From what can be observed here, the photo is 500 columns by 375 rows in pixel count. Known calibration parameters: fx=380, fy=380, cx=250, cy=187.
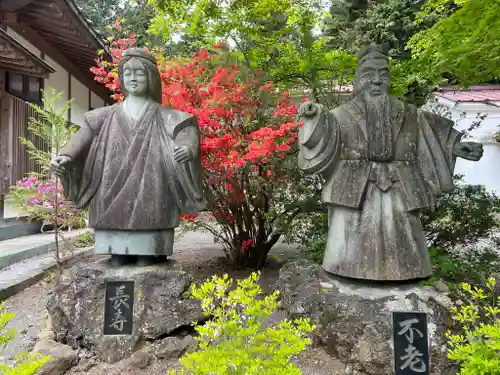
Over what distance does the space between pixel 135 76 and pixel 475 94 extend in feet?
46.0

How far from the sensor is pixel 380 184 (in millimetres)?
3855

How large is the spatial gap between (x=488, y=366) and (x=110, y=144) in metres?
3.72

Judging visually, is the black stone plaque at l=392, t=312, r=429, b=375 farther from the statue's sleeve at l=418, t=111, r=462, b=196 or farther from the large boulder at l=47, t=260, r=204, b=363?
the large boulder at l=47, t=260, r=204, b=363

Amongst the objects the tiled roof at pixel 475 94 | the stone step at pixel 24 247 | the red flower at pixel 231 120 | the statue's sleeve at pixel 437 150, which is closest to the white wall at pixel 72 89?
the stone step at pixel 24 247

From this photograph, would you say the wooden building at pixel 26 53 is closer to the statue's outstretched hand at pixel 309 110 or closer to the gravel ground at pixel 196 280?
the gravel ground at pixel 196 280

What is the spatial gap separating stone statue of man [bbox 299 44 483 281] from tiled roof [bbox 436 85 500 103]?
10.2 m

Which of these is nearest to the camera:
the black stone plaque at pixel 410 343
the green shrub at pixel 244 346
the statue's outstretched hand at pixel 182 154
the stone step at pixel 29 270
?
the green shrub at pixel 244 346

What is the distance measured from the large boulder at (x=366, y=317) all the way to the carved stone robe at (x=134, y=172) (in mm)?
1610

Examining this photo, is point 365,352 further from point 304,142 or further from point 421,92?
point 421,92

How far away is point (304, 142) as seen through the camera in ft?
12.5

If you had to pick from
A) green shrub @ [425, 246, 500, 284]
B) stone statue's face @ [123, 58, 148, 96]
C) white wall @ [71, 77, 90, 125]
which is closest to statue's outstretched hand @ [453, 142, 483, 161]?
green shrub @ [425, 246, 500, 284]

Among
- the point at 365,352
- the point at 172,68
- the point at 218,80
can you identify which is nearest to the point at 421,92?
the point at 218,80

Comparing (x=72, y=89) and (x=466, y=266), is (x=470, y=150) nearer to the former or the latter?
(x=466, y=266)

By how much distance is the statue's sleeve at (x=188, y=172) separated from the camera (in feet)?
12.9
